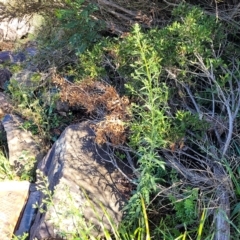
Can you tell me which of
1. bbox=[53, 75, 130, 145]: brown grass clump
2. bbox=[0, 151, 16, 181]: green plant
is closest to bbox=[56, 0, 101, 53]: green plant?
bbox=[53, 75, 130, 145]: brown grass clump

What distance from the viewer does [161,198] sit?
2.88 m

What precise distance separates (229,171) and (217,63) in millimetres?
819

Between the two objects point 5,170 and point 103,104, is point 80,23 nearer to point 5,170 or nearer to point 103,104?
point 103,104

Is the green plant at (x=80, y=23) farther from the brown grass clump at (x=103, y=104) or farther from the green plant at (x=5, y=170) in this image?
the green plant at (x=5, y=170)

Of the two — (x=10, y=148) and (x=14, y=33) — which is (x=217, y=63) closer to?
(x=10, y=148)

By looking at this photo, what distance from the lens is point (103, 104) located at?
128 inches

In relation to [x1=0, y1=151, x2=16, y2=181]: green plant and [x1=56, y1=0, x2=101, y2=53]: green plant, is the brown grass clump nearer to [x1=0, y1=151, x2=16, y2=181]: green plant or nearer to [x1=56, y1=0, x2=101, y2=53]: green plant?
[x1=56, y1=0, x2=101, y2=53]: green plant

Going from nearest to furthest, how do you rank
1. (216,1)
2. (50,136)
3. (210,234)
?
1. (210,234)
2. (216,1)
3. (50,136)

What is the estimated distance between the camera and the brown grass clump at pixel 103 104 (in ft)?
9.49

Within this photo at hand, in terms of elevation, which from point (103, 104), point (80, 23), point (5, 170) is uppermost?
point (80, 23)

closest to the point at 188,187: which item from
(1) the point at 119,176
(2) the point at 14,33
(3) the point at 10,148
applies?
(1) the point at 119,176

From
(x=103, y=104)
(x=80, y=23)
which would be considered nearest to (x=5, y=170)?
(x=103, y=104)

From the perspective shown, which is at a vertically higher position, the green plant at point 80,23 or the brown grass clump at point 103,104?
the green plant at point 80,23

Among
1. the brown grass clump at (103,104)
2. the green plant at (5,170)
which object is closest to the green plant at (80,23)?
the brown grass clump at (103,104)
